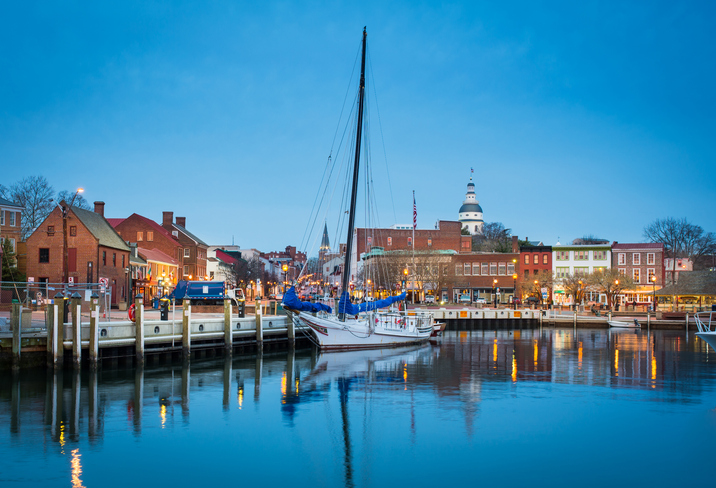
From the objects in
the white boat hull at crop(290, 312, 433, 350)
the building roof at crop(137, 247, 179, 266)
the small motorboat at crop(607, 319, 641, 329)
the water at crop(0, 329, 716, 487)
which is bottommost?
the small motorboat at crop(607, 319, 641, 329)

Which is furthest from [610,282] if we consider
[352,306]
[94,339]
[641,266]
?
[94,339]

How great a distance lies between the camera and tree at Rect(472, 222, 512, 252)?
13038 centimetres

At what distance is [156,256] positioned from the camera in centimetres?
8575

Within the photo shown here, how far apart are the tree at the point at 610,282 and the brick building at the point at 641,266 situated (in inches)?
356

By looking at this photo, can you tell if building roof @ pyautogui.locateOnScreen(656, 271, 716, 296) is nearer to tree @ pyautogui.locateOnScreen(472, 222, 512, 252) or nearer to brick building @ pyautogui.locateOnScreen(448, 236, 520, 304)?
brick building @ pyautogui.locateOnScreen(448, 236, 520, 304)

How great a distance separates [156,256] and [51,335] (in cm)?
5621

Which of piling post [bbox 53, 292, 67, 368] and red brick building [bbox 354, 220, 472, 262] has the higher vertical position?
red brick building [bbox 354, 220, 472, 262]

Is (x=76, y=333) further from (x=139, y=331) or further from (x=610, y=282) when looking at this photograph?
(x=610, y=282)

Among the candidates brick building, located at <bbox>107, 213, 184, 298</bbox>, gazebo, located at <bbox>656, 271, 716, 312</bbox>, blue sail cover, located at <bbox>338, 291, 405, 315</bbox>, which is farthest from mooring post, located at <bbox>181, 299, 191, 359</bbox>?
gazebo, located at <bbox>656, 271, 716, 312</bbox>

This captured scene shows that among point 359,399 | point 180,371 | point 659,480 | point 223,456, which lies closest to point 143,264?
point 180,371

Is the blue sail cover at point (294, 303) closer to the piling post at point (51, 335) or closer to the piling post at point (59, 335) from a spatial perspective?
the piling post at point (59, 335)

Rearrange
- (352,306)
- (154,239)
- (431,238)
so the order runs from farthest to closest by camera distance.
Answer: (431,238)
(154,239)
(352,306)

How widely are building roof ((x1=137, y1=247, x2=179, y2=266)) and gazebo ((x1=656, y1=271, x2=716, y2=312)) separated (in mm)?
66880

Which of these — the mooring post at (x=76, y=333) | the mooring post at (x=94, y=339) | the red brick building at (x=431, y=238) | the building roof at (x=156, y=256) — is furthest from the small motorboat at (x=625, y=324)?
the mooring post at (x=76, y=333)
